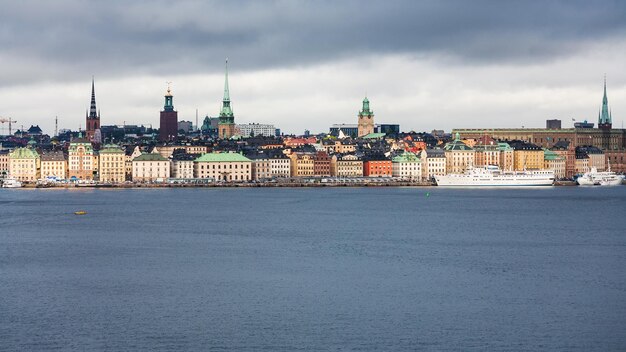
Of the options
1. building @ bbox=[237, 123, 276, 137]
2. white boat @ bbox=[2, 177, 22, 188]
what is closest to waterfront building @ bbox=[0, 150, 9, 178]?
white boat @ bbox=[2, 177, 22, 188]

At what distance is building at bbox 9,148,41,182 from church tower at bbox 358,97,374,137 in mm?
46154

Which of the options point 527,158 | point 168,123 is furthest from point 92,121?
point 527,158

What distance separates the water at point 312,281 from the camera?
1991cm

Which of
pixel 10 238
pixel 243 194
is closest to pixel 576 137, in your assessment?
pixel 243 194

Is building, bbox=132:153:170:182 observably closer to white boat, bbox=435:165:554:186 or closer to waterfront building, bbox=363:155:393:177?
waterfront building, bbox=363:155:393:177

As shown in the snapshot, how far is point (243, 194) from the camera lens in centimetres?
6594

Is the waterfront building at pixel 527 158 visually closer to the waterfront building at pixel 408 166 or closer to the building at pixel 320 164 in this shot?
the waterfront building at pixel 408 166

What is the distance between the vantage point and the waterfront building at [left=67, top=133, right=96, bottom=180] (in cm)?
8156

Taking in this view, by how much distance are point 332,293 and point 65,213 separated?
986 inches

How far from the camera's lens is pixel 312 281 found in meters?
25.5

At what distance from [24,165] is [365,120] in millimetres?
48296

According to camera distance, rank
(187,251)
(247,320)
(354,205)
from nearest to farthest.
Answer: (247,320) < (187,251) < (354,205)

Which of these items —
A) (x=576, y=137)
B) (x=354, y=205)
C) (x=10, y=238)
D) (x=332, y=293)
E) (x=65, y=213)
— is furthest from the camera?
(x=576, y=137)

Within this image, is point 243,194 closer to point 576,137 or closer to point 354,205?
point 354,205
